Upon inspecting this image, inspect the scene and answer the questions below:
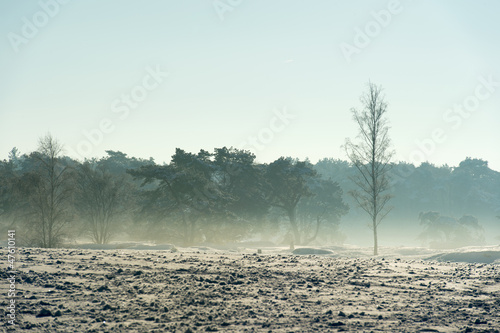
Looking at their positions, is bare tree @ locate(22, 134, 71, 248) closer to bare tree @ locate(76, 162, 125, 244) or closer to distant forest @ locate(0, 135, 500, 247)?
distant forest @ locate(0, 135, 500, 247)

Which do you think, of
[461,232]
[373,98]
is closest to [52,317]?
[373,98]

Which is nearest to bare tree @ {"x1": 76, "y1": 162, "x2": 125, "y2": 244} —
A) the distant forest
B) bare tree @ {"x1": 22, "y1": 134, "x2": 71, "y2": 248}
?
the distant forest

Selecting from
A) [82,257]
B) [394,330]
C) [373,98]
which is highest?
[373,98]

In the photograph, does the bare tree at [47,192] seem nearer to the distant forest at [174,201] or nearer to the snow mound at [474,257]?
the distant forest at [174,201]

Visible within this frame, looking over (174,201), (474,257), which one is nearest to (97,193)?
(174,201)

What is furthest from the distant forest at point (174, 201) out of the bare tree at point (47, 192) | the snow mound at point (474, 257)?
the snow mound at point (474, 257)

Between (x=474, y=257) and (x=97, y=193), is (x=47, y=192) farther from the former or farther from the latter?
(x=474, y=257)

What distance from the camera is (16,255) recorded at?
48.2 ft

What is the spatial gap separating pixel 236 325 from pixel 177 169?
32.5 m

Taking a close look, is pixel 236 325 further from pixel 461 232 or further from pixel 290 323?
pixel 461 232

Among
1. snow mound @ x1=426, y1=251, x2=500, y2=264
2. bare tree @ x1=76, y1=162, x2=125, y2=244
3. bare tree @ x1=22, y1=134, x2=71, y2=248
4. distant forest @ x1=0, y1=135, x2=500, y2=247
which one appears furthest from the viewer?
bare tree @ x1=76, y1=162, x2=125, y2=244

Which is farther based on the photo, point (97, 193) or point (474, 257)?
point (97, 193)

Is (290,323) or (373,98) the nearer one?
(290,323)

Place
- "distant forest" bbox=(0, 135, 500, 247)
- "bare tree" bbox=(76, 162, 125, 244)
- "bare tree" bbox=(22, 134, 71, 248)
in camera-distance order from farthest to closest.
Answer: "bare tree" bbox=(76, 162, 125, 244) < "distant forest" bbox=(0, 135, 500, 247) < "bare tree" bbox=(22, 134, 71, 248)
